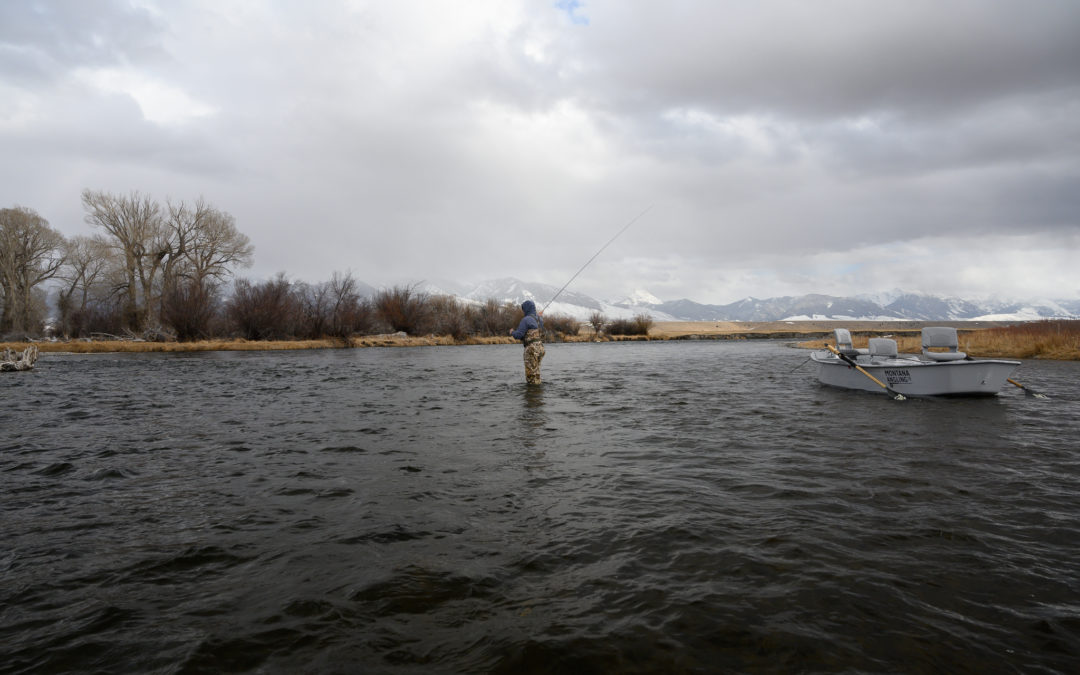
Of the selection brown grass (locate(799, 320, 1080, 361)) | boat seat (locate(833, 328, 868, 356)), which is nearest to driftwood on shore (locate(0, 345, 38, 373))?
boat seat (locate(833, 328, 868, 356))

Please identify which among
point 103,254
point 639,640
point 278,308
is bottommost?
point 639,640

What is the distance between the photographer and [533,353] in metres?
16.5

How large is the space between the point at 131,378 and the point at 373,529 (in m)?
20.6

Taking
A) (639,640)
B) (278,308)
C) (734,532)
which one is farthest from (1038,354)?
(278,308)

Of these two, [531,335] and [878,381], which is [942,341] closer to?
[878,381]

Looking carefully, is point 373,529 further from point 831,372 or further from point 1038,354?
point 1038,354

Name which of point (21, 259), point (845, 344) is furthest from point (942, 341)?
point (21, 259)

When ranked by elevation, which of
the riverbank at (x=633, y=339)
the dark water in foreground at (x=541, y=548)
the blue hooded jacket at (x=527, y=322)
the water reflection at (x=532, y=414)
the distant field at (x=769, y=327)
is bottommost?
the dark water in foreground at (x=541, y=548)

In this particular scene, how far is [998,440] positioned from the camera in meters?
8.81

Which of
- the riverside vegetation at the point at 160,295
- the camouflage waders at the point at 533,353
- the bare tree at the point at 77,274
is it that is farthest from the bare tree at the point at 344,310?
the camouflage waders at the point at 533,353

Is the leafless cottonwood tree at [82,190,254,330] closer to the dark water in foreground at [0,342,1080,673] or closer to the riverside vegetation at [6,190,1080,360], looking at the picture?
the riverside vegetation at [6,190,1080,360]

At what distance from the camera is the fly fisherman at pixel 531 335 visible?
16.0 metres

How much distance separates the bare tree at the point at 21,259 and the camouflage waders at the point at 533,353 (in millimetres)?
55536

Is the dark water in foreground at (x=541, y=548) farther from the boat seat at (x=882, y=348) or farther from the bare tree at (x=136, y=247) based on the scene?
the bare tree at (x=136, y=247)
